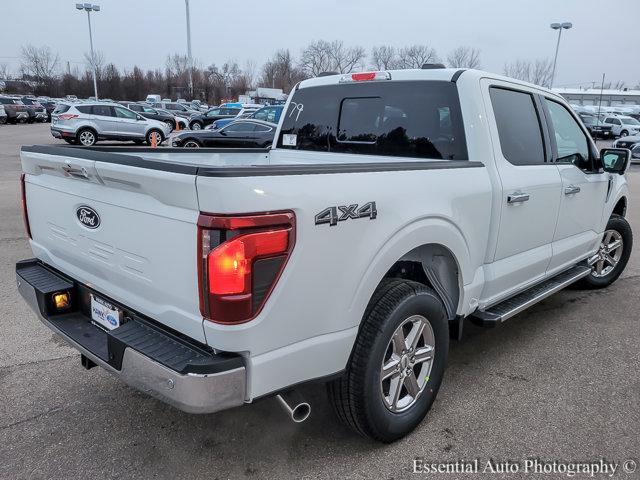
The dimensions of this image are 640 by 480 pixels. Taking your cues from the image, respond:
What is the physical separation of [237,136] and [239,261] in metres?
16.0

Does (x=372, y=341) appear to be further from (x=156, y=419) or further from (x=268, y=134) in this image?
(x=268, y=134)

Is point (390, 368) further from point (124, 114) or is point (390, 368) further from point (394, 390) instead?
point (124, 114)

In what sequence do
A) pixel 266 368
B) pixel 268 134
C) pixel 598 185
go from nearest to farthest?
pixel 266 368 < pixel 598 185 < pixel 268 134

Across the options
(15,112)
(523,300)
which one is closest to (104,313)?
(523,300)

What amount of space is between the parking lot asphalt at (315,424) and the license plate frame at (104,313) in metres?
0.70

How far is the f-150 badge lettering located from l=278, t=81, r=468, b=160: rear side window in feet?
3.91

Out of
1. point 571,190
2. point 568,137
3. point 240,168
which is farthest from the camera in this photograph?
point 568,137

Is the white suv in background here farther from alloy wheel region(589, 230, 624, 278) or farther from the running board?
the running board

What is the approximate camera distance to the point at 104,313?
8.54ft

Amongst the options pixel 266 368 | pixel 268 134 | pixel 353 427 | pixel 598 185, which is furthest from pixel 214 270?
pixel 268 134

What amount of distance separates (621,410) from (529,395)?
53 cm

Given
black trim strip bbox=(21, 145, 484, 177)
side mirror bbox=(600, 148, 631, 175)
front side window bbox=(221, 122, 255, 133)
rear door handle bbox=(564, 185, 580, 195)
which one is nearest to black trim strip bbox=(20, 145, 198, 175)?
black trim strip bbox=(21, 145, 484, 177)

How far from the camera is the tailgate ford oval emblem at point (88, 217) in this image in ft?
8.15

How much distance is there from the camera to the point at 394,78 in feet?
11.9
